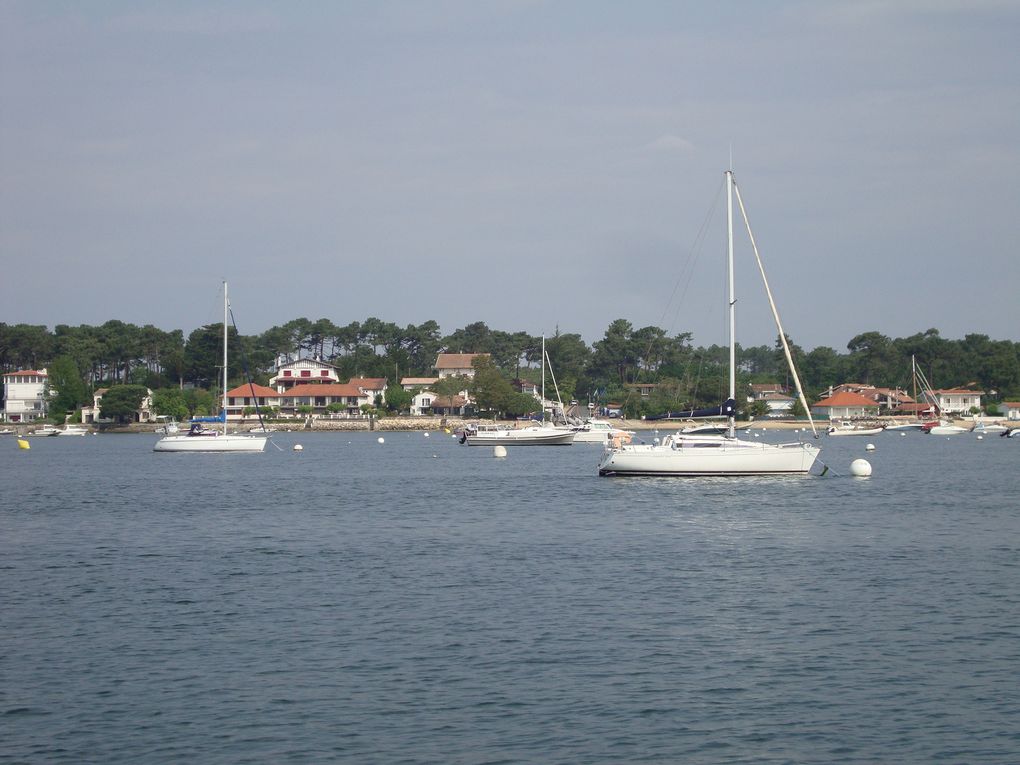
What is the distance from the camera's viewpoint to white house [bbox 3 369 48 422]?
172 meters

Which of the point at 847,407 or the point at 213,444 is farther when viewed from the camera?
the point at 847,407

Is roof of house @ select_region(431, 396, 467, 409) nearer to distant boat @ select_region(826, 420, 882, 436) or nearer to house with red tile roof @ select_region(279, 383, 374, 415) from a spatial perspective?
house with red tile roof @ select_region(279, 383, 374, 415)

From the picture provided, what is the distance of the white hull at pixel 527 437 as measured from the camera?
9962 cm

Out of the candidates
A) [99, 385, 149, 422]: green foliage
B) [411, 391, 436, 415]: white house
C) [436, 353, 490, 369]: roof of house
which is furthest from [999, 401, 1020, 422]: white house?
[99, 385, 149, 422]: green foliage

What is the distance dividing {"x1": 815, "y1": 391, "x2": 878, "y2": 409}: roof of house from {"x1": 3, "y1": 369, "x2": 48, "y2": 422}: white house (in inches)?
4769

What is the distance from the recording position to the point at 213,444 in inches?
3344

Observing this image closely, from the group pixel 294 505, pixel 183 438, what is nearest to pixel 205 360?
pixel 183 438

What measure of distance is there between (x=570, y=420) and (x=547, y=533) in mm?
88103

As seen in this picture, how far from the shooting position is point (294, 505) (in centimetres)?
4506

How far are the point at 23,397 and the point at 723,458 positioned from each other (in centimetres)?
14922

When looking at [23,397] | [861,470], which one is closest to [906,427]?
[861,470]

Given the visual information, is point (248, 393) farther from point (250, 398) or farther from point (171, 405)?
point (171, 405)

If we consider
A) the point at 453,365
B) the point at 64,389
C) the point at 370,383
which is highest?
the point at 453,365

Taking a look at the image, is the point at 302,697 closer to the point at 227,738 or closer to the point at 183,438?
the point at 227,738
